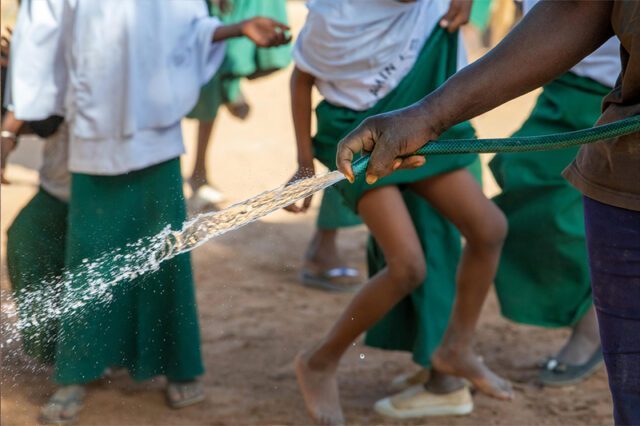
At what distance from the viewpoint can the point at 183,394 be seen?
3.55 metres

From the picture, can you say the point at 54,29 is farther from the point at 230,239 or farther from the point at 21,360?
the point at 230,239

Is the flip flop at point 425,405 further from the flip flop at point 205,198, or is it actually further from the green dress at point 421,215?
the flip flop at point 205,198

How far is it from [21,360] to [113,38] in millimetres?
1028

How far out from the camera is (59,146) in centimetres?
355

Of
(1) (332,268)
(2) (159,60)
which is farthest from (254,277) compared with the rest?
(2) (159,60)

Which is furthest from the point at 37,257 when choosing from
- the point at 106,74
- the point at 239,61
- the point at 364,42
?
the point at 239,61

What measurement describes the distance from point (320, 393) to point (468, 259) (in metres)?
0.66

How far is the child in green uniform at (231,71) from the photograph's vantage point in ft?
18.4

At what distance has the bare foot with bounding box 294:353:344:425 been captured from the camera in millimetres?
3404

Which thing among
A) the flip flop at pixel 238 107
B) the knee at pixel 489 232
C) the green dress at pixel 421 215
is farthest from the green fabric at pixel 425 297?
the flip flop at pixel 238 107

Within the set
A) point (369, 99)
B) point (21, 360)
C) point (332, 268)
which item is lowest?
point (332, 268)

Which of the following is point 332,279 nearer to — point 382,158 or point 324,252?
point 324,252

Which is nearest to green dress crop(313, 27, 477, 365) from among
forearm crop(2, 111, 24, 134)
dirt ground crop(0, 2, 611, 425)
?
dirt ground crop(0, 2, 611, 425)

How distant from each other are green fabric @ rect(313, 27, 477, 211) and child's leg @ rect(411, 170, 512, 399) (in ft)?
0.22
